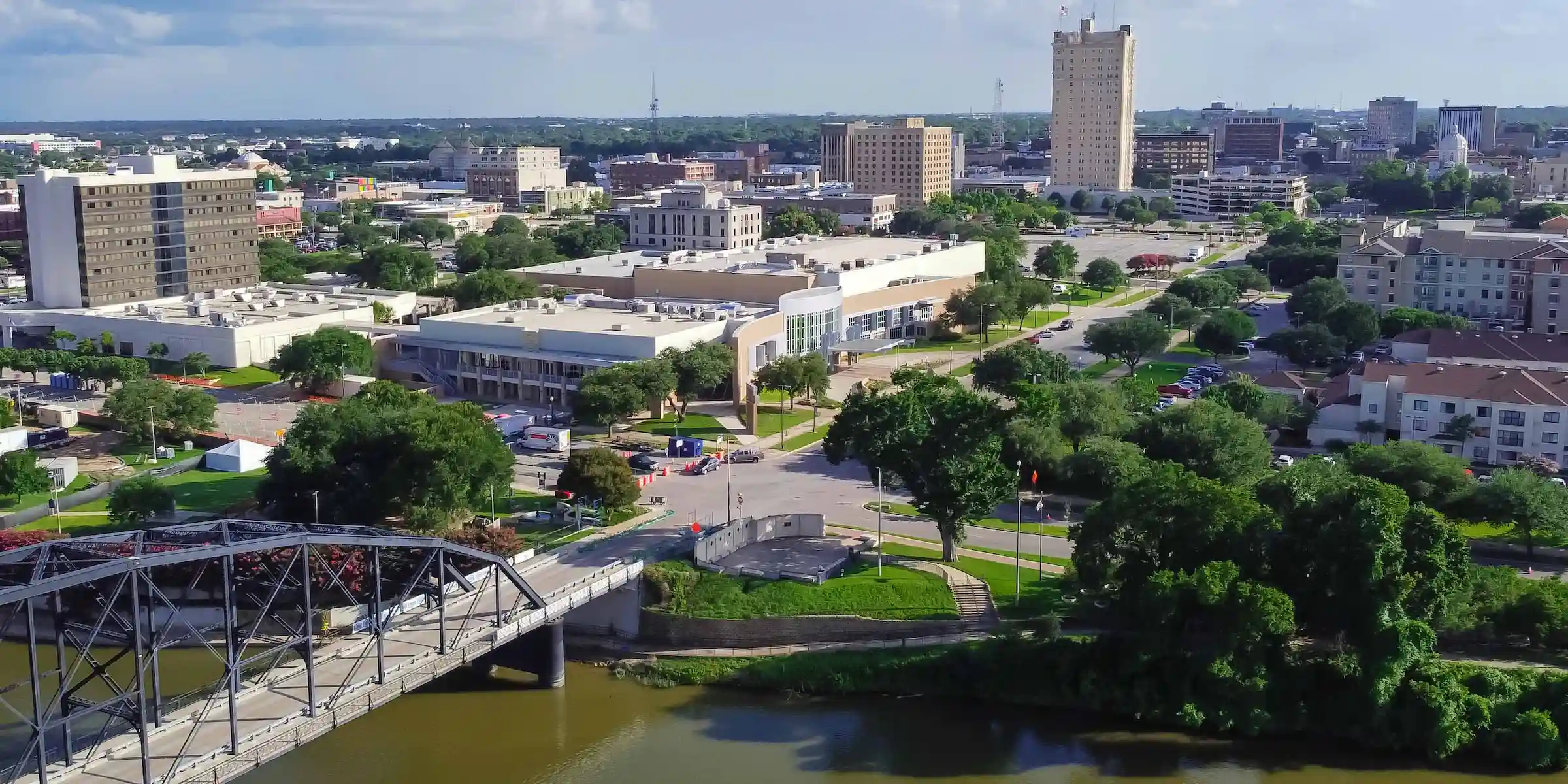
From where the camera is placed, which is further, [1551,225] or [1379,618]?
[1551,225]

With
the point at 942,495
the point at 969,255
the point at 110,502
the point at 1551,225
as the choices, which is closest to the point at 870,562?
the point at 942,495

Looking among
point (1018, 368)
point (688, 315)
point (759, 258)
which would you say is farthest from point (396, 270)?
point (1018, 368)

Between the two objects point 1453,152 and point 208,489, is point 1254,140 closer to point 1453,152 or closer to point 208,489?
point 1453,152

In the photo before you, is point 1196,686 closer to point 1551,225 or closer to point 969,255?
point 969,255

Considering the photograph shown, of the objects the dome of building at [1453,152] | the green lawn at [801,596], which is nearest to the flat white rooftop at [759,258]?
the green lawn at [801,596]

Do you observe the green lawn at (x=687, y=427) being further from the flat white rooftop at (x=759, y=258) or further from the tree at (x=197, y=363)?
the tree at (x=197, y=363)
